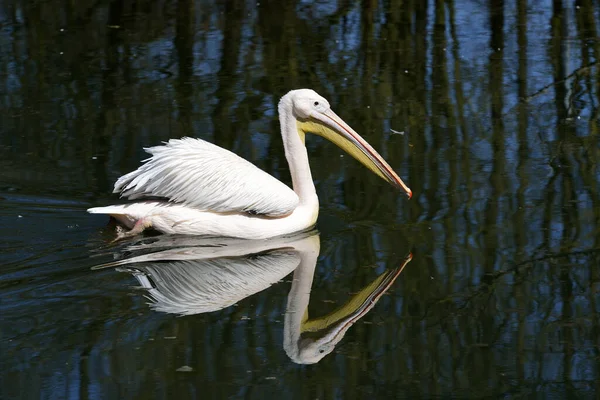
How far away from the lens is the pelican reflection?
170 inches

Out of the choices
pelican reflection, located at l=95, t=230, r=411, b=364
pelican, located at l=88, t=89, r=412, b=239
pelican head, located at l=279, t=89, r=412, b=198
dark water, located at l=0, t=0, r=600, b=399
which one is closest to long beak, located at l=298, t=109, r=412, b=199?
pelican head, located at l=279, t=89, r=412, b=198

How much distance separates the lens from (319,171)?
6336 mm

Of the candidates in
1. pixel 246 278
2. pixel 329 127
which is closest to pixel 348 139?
pixel 329 127

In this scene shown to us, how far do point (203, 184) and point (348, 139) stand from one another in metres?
0.91

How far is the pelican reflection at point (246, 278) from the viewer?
4328 millimetres

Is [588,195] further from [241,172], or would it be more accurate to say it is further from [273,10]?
[273,10]

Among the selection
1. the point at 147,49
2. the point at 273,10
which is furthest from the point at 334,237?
the point at 273,10

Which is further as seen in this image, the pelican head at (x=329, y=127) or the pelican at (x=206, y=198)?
the pelican head at (x=329, y=127)

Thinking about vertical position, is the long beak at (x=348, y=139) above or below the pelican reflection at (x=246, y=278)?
above

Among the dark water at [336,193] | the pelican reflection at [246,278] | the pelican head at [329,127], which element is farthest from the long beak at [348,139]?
the pelican reflection at [246,278]

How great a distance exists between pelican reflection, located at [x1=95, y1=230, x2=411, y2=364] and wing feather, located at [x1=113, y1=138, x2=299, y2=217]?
190 mm

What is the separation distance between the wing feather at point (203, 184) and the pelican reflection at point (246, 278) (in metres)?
0.19

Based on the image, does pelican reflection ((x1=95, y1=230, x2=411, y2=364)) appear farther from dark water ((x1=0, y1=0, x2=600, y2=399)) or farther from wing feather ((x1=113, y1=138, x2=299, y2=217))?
wing feather ((x1=113, y1=138, x2=299, y2=217))

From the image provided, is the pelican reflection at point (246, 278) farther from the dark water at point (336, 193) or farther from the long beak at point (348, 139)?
the long beak at point (348, 139)
